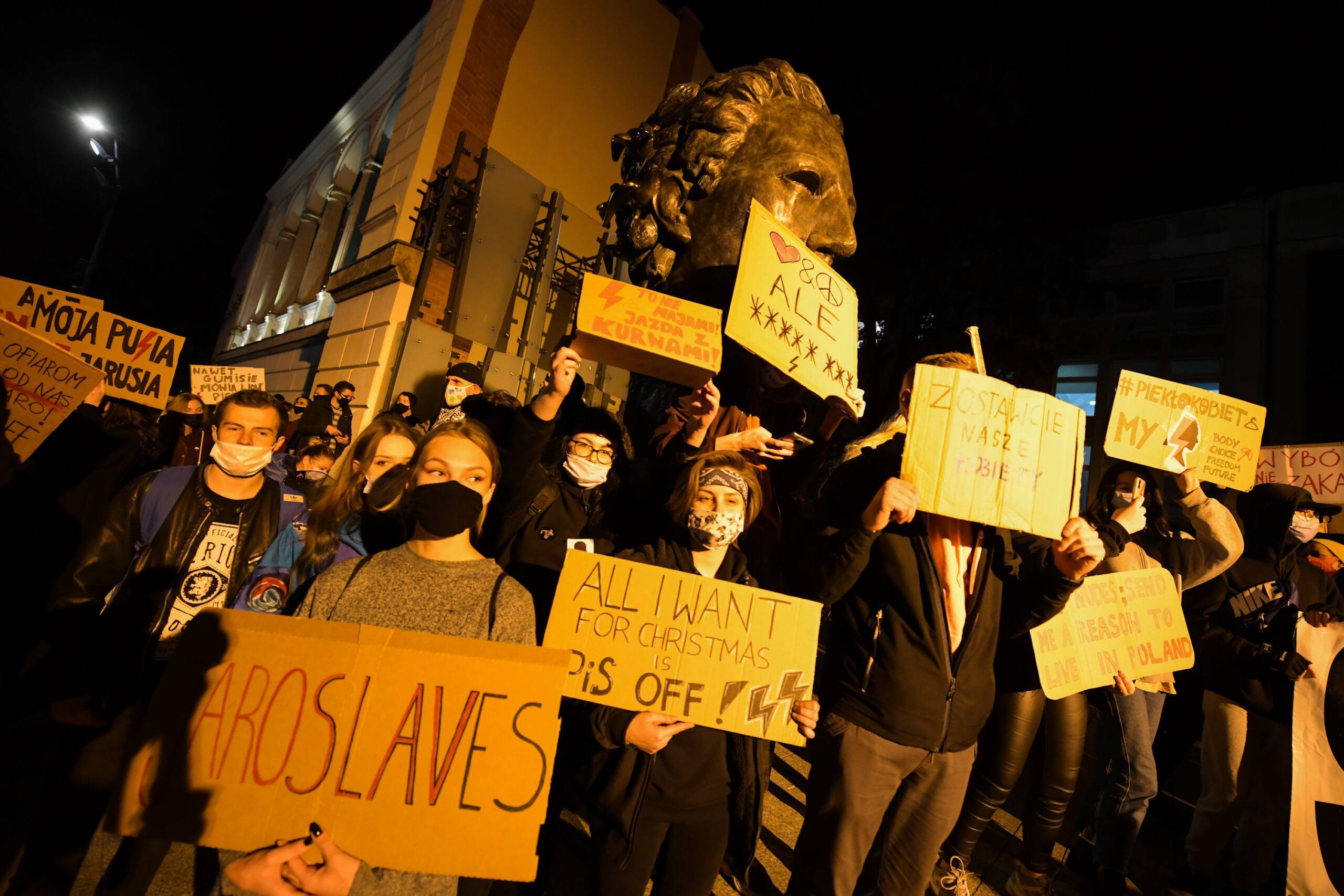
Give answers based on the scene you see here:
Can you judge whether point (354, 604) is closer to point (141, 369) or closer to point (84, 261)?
point (141, 369)

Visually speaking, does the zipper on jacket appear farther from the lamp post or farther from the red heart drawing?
the lamp post

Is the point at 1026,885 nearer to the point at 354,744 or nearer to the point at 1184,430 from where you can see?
the point at 1184,430

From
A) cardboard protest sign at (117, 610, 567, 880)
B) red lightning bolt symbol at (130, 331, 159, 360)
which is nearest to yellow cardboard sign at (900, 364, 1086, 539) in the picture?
cardboard protest sign at (117, 610, 567, 880)

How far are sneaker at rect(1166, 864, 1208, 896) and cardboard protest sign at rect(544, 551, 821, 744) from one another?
3.40 meters

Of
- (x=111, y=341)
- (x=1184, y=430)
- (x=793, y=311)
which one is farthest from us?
(x=111, y=341)

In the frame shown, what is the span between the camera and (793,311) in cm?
261

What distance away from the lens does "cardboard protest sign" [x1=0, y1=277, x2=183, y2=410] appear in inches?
140

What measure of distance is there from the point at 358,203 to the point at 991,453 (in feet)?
43.1

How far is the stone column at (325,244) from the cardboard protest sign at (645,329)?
13.0 meters

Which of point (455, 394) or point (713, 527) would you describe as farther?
point (455, 394)

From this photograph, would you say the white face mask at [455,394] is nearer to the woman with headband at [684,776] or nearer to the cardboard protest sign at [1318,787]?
the woman with headband at [684,776]

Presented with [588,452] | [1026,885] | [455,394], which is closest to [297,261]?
[455,394]

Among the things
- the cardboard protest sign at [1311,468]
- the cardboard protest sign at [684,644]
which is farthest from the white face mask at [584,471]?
the cardboard protest sign at [1311,468]

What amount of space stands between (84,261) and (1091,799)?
2629 centimetres
